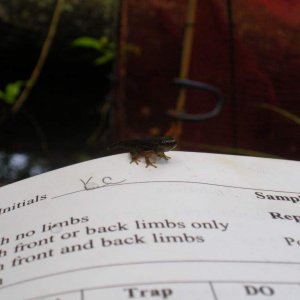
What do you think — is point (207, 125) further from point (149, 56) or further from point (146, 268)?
point (146, 268)

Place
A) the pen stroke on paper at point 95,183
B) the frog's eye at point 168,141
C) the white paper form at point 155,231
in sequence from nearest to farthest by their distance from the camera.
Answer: the white paper form at point 155,231
the pen stroke on paper at point 95,183
the frog's eye at point 168,141

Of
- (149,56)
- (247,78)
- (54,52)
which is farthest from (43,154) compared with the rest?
(247,78)

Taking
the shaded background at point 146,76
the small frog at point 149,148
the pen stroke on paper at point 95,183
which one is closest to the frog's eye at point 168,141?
the small frog at point 149,148

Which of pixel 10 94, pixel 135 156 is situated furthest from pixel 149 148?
pixel 10 94

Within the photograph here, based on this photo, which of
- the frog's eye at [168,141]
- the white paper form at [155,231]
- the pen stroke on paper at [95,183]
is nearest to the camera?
the white paper form at [155,231]

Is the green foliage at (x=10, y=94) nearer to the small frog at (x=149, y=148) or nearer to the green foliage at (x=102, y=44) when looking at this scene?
the green foliage at (x=102, y=44)

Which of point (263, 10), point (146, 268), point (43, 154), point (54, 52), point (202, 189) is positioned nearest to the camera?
point (146, 268)
